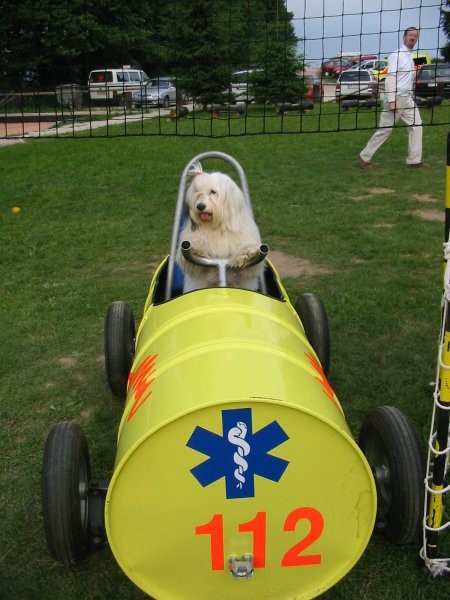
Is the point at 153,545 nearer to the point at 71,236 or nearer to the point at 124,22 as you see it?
the point at 71,236

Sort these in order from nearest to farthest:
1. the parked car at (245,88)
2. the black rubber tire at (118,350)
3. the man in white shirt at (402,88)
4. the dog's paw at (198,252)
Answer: the black rubber tire at (118,350)
the dog's paw at (198,252)
the parked car at (245,88)
the man in white shirt at (402,88)

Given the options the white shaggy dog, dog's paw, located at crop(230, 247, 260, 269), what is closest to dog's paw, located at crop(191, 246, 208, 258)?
the white shaggy dog

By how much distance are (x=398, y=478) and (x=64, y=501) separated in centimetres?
129

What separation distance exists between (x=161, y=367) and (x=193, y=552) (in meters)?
0.68

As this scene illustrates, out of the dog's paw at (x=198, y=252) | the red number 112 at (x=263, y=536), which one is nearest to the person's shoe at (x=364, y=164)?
the dog's paw at (x=198, y=252)

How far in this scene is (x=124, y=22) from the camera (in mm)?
32062

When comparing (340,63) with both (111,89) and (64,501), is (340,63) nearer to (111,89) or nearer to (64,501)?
(64,501)

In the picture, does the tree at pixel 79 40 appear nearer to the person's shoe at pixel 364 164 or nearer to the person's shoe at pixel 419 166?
the person's shoe at pixel 364 164

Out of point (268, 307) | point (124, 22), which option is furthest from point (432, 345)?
point (124, 22)

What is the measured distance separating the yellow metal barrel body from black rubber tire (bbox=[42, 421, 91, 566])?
28 centimetres

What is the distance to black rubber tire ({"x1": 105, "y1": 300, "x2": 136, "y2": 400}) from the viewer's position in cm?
374

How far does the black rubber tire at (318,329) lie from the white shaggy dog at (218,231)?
0.39m

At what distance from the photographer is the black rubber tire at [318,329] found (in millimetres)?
3783

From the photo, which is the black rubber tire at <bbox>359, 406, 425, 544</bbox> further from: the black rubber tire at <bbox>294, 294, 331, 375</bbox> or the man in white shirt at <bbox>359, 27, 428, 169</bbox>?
the man in white shirt at <bbox>359, 27, 428, 169</bbox>
